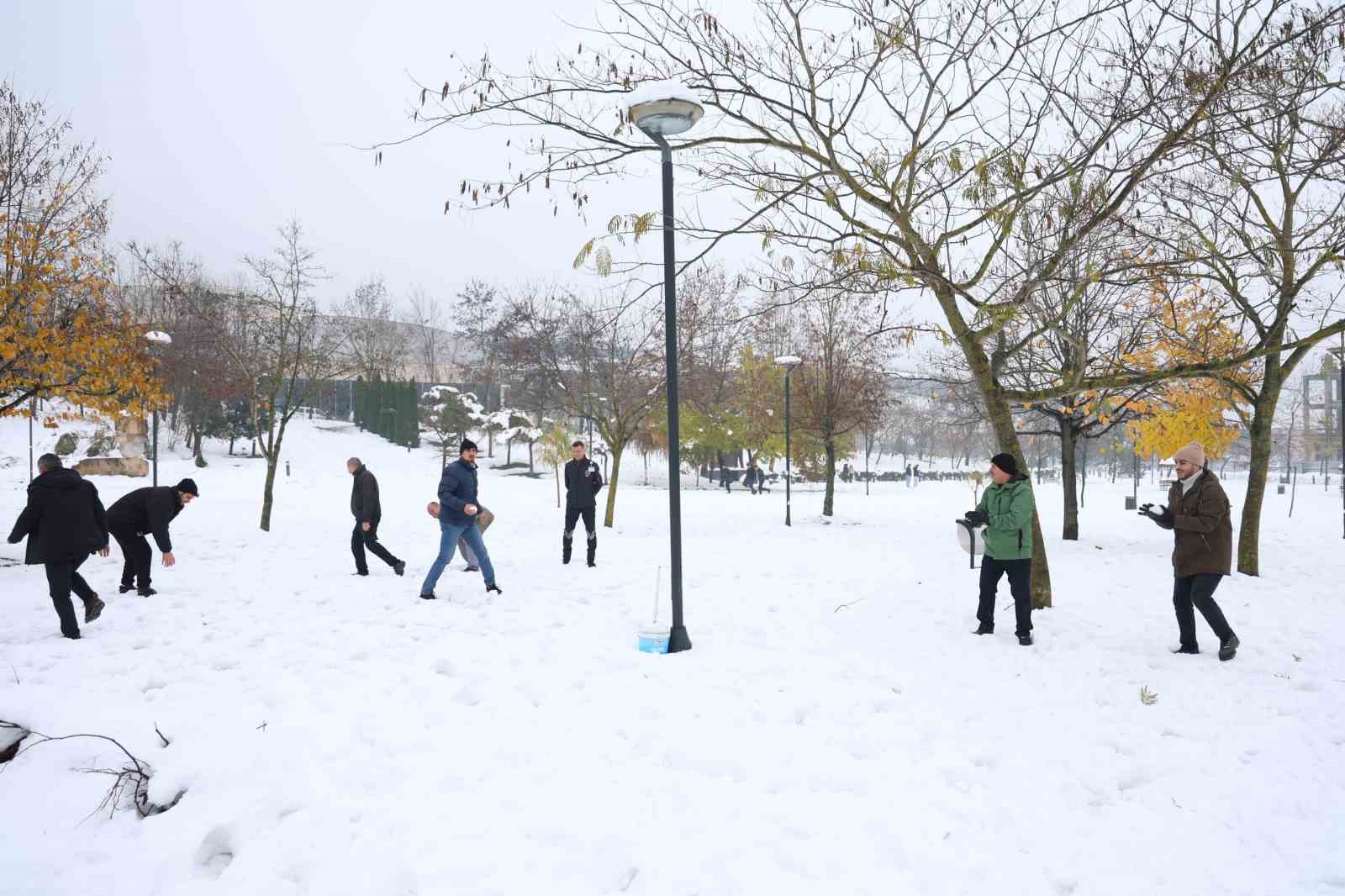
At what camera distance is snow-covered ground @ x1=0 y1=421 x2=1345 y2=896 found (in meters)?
3.32

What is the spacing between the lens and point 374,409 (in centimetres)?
4834

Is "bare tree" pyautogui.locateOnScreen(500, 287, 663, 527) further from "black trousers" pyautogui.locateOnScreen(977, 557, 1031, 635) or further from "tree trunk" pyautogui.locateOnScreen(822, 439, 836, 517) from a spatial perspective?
"black trousers" pyautogui.locateOnScreen(977, 557, 1031, 635)

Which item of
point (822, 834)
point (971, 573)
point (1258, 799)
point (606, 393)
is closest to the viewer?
point (822, 834)

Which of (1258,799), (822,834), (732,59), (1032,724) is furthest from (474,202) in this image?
(1258,799)

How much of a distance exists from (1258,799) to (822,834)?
2340 millimetres

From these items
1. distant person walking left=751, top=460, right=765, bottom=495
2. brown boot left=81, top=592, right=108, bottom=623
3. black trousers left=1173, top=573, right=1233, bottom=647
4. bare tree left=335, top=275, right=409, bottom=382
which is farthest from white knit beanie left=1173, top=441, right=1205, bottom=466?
bare tree left=335, top=275, right=409, bottom=382

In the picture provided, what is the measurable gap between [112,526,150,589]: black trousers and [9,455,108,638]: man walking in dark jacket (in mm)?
1750

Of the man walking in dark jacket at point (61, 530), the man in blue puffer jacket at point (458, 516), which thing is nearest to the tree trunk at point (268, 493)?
the man in blue puffer jacket at point (458, 516)

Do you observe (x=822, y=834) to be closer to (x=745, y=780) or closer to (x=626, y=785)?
(x=745, y=780)

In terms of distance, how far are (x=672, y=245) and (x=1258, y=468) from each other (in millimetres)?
10545

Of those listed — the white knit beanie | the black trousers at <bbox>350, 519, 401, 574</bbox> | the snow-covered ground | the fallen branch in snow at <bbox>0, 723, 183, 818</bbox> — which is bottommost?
the fallen branch in snow at <bbox>0, 723, 183, 818</bbox>

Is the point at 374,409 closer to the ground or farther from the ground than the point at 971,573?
farther from the ground

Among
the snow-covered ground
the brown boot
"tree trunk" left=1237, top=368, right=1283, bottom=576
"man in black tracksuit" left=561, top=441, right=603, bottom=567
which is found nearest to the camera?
the snow-covered ground

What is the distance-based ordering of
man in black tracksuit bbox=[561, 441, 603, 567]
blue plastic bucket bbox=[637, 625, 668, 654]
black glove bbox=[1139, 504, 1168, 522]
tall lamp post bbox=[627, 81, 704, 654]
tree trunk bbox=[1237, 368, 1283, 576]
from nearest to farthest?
1. tall lamp post bbox=[627, 81, 704, 654]
2. black glove bbox=[1139, 504, 1168, 522]
3. blue plastic bucket bbox=[637, 625, 668, 654]
4. man in black tracksuit bbox=[561, 441, 603, 567]
5. tree trunk bbox=[1237, 368, 1283, 576]
